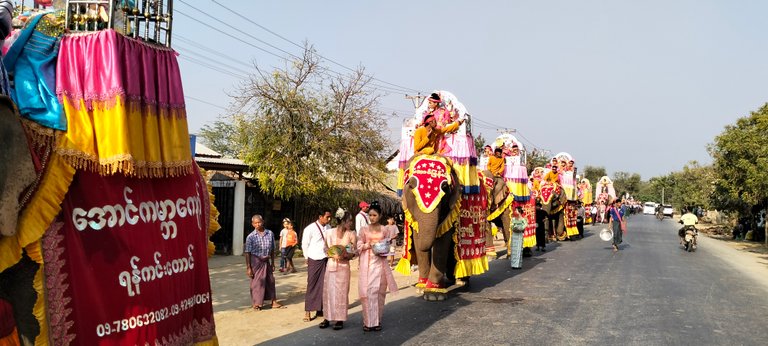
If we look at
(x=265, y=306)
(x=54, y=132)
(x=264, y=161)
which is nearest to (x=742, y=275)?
(x=265, y=306)

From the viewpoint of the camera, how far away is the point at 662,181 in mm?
95250

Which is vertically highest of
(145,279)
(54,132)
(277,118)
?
(277,118)

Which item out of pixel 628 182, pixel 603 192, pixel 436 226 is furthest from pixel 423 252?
pixel 628 182

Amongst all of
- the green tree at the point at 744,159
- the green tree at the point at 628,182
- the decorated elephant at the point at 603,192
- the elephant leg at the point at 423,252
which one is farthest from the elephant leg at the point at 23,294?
the green tree at the point at 628,182

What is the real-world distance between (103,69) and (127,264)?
112 centimetres

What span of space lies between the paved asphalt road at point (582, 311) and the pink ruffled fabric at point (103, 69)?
146 inches

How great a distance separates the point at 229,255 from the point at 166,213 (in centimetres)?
1237

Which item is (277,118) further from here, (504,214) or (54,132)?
(54,132)

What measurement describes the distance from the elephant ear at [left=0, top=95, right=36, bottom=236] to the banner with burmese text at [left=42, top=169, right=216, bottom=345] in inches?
11.7

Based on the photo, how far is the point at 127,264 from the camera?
3.39 m

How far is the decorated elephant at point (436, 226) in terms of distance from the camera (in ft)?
26.6

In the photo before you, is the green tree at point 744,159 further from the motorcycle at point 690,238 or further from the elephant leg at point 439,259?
the elephant leg at point 439,259

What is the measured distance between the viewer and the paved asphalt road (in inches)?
256

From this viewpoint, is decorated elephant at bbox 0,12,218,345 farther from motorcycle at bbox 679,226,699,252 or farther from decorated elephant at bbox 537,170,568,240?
motorcycle at bbox 679,226,699,252
